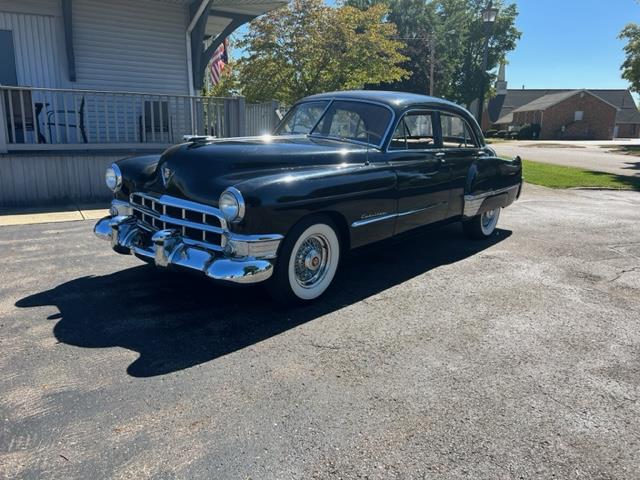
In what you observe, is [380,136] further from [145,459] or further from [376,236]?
[145,459]

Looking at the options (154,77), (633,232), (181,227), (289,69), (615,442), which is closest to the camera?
(615,442)

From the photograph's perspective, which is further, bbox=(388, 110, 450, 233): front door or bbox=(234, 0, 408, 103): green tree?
bbox=(234, 0, 408, 103): green tree

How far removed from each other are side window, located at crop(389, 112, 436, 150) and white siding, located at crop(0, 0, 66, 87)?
27.1 ft

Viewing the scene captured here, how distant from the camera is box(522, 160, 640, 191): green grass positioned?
41.7 feet

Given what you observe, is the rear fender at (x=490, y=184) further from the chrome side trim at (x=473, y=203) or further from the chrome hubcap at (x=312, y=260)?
the chrome hubcap at (x=312, y=260)

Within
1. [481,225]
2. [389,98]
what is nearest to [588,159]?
[481,225]

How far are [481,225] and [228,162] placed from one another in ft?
12.8

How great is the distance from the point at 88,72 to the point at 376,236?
862 centimetres

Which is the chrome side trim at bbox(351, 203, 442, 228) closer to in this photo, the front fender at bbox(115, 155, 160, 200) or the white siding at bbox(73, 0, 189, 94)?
the front fender at bbox(115, 155, 160, 200)

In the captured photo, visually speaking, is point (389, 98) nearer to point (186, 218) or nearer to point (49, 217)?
point (186, 218)

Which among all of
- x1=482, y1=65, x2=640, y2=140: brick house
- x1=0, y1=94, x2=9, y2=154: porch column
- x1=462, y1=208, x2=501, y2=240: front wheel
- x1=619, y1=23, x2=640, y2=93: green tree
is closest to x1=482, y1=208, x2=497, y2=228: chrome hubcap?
x1=462, y1=208, x2=501, y2=240: front wheel

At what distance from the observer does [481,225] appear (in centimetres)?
656

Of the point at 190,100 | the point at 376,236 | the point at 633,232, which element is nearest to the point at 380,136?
the point at 376,236

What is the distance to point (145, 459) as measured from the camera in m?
2.27
